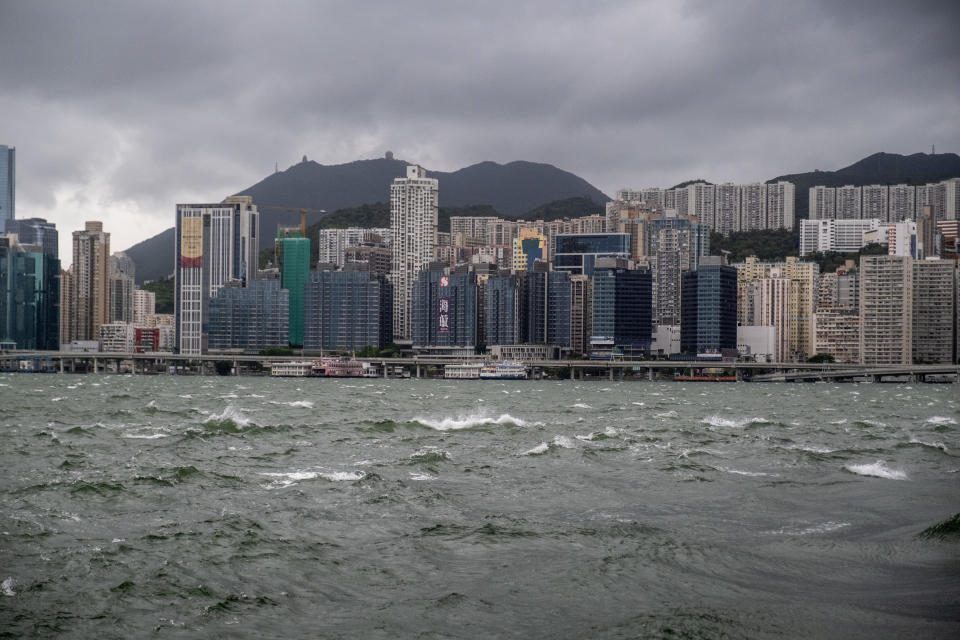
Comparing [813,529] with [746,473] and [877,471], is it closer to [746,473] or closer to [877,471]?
[746,473]

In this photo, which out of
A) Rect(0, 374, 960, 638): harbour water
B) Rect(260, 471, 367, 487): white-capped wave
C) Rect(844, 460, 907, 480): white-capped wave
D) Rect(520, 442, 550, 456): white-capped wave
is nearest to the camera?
Rect(0, 374, 960, 638): harbour water

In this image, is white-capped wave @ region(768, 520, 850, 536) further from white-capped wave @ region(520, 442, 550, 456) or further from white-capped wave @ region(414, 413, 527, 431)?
white-capped wave @ region(414, 413, 527, 431)

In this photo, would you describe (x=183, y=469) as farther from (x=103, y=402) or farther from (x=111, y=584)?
(x=103, y=402)

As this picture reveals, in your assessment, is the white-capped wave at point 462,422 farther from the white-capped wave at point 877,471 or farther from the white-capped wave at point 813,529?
the white-capped wave at point 813,529

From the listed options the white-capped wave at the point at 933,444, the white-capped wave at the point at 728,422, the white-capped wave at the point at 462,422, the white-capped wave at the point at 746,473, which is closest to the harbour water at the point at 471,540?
the white-capped wave at the point at 746,473

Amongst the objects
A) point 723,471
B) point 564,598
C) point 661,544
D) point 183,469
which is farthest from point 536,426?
point 564,598

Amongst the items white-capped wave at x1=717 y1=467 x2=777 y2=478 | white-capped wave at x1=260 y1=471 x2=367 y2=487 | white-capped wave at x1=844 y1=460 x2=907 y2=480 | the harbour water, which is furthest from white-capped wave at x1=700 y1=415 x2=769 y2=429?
white-capped wave at x1=260 y1=471 x2=367 y2=487

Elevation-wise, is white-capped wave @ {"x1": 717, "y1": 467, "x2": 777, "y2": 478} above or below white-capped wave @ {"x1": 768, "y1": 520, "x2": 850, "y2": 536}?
below
